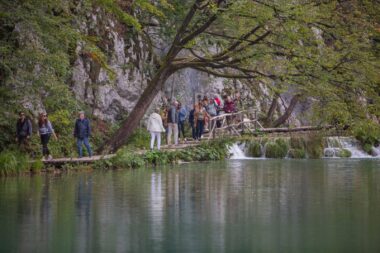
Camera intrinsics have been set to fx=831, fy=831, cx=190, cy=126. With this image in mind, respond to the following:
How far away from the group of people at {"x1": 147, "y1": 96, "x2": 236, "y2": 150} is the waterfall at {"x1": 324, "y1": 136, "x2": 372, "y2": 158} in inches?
204

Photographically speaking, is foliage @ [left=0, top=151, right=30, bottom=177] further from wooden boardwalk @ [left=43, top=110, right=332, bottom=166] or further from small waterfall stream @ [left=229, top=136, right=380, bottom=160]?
small waterfall stream @ [left=229, top=136, right=380, bottom=160]

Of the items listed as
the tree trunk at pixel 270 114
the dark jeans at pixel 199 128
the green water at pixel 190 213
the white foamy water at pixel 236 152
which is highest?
the tree trunk at pixel 270 114

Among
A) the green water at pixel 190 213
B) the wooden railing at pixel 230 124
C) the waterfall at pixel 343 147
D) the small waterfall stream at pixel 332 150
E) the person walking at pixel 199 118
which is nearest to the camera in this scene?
the green water at pixel 190 213

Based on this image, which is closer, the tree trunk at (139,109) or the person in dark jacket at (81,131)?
the person in dark jacket at (81,131)

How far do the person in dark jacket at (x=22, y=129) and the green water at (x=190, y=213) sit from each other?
2.64m

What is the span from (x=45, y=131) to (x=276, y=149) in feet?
46.7

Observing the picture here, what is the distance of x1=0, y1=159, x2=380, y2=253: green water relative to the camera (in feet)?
40.2

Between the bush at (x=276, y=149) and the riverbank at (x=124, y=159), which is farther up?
the bush at (x=276, y=149)

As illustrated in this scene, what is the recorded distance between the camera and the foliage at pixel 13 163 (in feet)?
82.4

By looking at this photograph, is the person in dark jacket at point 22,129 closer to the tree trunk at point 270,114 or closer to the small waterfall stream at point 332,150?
the small waterfall stream at point 332,150

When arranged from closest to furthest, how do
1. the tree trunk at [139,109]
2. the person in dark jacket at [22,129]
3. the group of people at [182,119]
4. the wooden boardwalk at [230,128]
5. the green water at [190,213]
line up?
1. the green water at [190,213]
2. the person in dark jacket at [22,129]
3. the tree trunk at [139,109]
4. the group of people at [182,119]
5. the wooden boardwalk at [230,128]

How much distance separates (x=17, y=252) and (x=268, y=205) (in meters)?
6.63

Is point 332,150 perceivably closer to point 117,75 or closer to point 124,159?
point 117,75

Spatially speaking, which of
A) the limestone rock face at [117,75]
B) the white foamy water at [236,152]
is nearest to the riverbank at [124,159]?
the white foamy water at [236,152]
